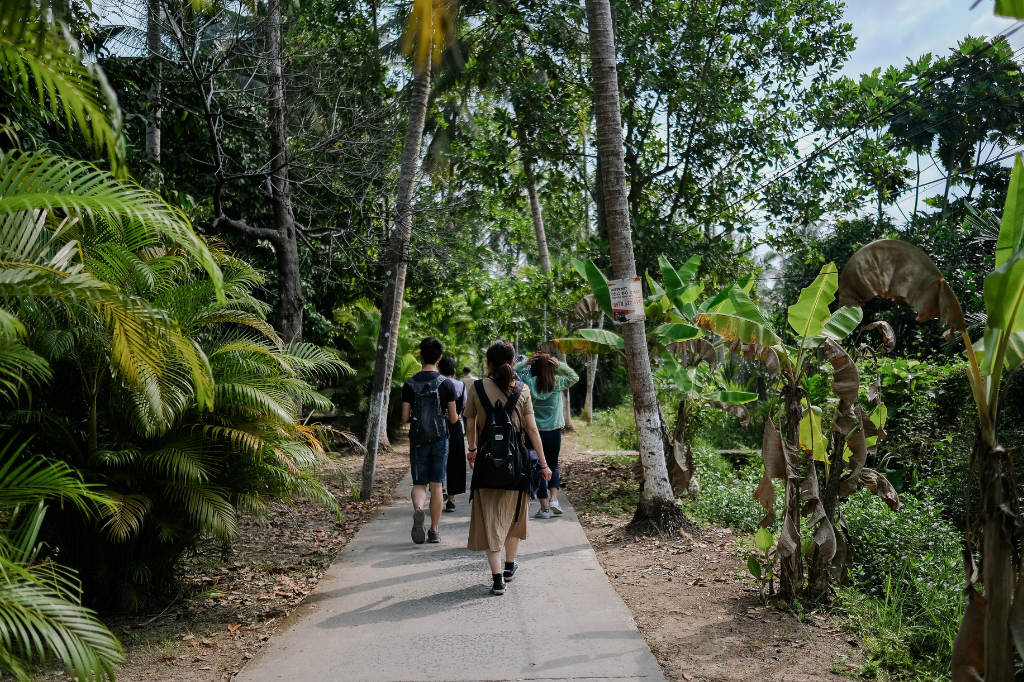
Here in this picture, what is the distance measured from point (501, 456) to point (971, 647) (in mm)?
3263

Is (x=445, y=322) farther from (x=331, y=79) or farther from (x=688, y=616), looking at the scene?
(x=688, y=616)

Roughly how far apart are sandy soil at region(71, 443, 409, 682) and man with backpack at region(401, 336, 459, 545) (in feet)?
2.60

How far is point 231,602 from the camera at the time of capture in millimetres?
6000

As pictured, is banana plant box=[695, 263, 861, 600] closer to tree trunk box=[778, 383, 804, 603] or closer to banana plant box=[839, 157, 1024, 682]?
tree trunk box=[778, 383, 804, 603]

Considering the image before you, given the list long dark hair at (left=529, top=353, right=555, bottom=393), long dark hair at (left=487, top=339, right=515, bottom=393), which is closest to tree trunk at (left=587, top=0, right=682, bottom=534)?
long dark hair at (left=529, top=353, right=555, bottom=393)

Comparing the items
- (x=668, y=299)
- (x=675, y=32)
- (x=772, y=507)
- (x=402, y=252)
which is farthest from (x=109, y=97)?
(x=675, y=32)

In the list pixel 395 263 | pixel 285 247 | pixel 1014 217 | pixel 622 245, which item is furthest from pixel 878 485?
pixel 285 247

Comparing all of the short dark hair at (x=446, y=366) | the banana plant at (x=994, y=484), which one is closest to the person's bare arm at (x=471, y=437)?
the short dark hair at (x=446, y=366)

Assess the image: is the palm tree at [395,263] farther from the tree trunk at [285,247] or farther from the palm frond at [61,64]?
the palm frond at [61,64]

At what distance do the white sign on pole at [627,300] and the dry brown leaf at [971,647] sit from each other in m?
4.52

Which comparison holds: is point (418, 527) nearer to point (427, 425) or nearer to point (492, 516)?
point (427, 425)

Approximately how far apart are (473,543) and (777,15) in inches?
381

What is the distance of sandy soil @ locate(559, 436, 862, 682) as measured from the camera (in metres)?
4.55

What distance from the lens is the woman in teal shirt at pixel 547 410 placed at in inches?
335
